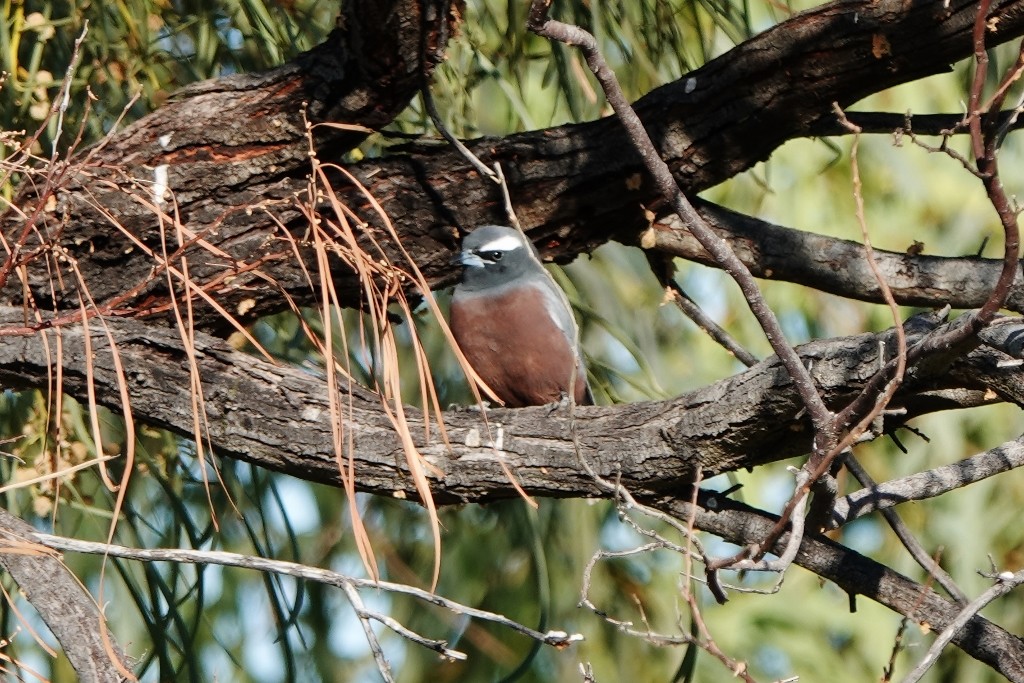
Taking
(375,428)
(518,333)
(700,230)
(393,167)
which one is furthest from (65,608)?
(518,333)

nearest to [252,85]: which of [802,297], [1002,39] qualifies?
[1002,39]

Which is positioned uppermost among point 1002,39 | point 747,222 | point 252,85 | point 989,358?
point 252,85

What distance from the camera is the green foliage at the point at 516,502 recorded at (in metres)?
3.03

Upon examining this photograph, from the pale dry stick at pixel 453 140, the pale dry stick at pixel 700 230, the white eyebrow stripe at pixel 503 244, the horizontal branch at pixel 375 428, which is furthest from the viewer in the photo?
the white eyebrow stripe at pixel 503 244

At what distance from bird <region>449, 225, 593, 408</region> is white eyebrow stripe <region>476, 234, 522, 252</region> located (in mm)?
231

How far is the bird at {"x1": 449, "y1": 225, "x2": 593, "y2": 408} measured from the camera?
378 cm

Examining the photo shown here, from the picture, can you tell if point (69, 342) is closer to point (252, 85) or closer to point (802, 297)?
point (252, 85)

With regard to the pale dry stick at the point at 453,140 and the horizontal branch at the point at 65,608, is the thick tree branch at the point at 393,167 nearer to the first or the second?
the pale dry stick at the point at 453,140

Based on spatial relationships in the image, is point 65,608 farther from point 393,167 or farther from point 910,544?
point 910,544

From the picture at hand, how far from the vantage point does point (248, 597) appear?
214 inches

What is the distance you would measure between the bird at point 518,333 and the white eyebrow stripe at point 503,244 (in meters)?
0.23

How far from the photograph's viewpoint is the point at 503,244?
3.36 metres

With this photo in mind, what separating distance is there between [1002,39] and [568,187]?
40.3 inches

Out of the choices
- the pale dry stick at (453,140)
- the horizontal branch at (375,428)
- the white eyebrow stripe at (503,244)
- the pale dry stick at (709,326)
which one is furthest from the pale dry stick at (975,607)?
the white eyebrow stripe at (503,244)
